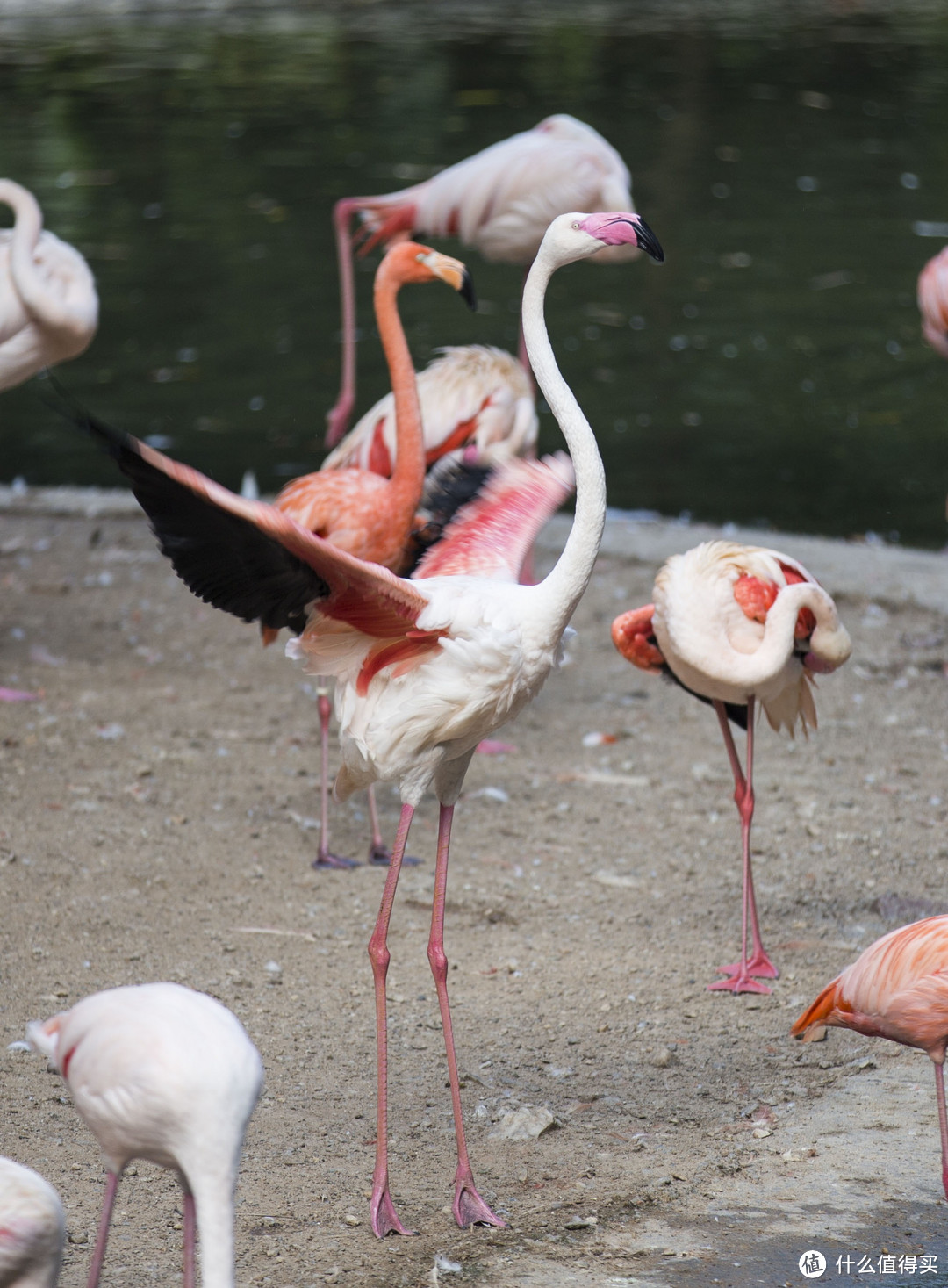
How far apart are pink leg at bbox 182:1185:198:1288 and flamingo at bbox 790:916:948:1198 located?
1279mm

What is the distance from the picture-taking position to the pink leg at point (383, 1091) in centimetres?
285

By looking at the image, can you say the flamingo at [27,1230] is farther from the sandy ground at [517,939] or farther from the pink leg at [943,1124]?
the pink leg at [943,1124]

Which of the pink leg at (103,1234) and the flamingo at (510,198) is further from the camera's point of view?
the flamingo at (510,198)

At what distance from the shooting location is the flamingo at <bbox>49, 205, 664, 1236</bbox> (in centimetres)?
271

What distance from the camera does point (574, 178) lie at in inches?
243

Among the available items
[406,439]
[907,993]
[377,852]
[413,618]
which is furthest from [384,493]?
[907,993]

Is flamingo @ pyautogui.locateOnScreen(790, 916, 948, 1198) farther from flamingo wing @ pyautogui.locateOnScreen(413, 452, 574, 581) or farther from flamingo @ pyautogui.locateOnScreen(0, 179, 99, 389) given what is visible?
flamingo @ pyautogui.locateOnScreen(0, 179, 99, 389)

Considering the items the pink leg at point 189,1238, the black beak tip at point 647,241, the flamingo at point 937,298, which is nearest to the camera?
the pink leg at point 189,1238

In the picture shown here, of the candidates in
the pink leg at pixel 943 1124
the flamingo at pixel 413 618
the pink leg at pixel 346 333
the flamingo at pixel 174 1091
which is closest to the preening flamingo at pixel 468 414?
the pink leg at pixel 346 333

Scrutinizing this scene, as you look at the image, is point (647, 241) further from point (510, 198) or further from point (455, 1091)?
point (510, 198)

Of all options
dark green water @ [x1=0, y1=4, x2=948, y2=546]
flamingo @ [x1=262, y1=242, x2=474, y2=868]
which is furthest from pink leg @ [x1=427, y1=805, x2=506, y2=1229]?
dark green water @ [x1=0, y1=4, x2=948, y2=546]

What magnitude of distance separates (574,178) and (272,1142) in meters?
4.17

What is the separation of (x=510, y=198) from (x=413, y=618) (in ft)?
11.9

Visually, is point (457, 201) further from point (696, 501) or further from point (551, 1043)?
point (551, 1043)
